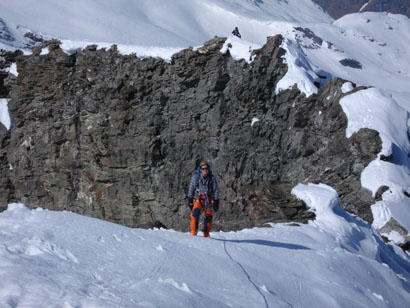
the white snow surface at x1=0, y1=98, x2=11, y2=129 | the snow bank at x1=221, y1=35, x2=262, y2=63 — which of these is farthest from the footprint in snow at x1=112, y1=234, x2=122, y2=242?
the white snow surface at x1=0, y1=98, x2=11, y2=129

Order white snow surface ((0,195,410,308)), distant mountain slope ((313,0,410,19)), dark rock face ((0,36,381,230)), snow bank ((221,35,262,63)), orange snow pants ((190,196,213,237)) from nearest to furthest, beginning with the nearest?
1. white snow surface ((0,195,410,308))
2. orange snow pants ((190,196,213,237))
3. dark rock face ((0,36,381,230))
4. snow bank ((221,35,262,63))
5. distant mountain slope ((313,0,410,19))

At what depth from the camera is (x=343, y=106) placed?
15938 millimetres

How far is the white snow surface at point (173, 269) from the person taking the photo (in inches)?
161

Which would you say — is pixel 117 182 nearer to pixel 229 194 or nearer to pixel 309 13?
pixel 229 194

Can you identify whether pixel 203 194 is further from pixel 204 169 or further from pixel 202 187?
pixel 204 169

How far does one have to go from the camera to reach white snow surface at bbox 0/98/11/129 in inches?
934

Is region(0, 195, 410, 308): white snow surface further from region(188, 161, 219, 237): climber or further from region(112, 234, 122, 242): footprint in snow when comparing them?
region(188, 161, 219, 237): climber

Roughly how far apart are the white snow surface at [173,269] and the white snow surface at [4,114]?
18223 millimetres

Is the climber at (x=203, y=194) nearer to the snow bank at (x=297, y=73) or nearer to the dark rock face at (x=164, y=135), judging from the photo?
the dark rock face at (x=164, y=135)

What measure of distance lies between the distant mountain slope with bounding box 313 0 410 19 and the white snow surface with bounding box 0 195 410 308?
103m

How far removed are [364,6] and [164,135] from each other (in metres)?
103

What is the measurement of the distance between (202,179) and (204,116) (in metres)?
10.9

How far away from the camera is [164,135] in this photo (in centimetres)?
2036

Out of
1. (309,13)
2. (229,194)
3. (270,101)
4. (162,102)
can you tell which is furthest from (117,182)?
(309,13)
